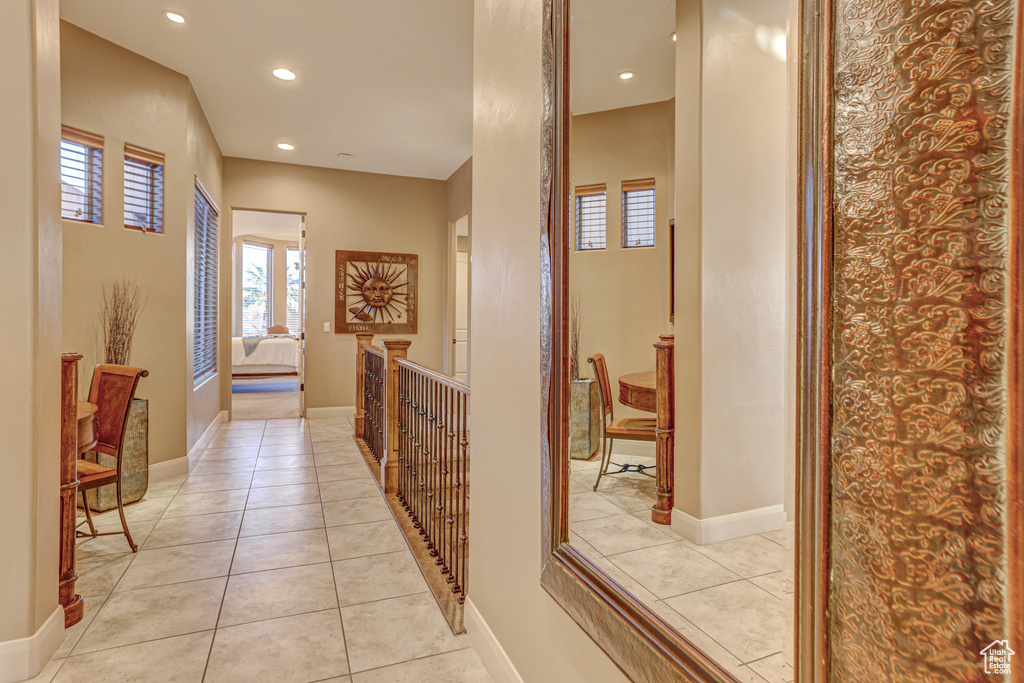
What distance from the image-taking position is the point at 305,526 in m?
3.13

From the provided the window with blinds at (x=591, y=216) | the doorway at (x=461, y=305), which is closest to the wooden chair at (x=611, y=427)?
the window with blinds at (x=591, y=216)

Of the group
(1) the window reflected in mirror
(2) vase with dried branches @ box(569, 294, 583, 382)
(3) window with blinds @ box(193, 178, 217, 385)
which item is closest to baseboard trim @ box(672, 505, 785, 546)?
(1) the window reflected in mirror

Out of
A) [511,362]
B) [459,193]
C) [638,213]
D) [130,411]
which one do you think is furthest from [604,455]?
[459,193]

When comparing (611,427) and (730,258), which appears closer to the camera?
(730,258)

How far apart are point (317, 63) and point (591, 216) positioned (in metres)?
A: 3.60

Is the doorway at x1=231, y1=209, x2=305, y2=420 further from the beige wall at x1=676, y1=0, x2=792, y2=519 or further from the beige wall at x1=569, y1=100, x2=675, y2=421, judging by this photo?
the beige wall at x1=676, y1=0, x2=792, y2=519

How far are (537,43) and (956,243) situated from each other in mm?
1247

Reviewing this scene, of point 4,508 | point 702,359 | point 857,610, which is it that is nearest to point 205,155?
point 4,508

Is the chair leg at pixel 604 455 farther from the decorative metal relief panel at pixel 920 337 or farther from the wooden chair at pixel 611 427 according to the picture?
the decorative metal relief panel at pixel 920 337

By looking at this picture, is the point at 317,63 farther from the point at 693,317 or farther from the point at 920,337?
the point at 920,337

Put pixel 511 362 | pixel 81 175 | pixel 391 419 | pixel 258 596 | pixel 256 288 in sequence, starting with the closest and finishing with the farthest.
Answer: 1. pixel 511 362
2. pixel 258 596
3. pixel 81 175
4. pixel 391 419
5. pixel 256 288

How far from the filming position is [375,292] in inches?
261

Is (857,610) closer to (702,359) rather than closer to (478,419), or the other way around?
(702,359)

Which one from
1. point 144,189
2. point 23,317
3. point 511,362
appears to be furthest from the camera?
point 144,189
